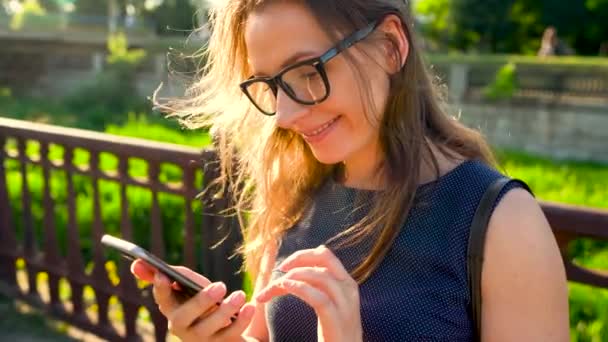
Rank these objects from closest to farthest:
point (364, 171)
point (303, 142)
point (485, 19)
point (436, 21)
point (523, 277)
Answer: point (523, 277)
point (364, 171)
point (303, 142)
point (485, 19)
point (436, 21)

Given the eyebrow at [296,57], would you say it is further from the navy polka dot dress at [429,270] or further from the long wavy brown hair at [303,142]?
the navy polka dot dress at [429,270]

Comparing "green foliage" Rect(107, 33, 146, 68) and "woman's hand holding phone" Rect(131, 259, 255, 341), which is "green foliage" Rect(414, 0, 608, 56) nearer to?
"green foliage" Rect(107, 33, 146, 68)

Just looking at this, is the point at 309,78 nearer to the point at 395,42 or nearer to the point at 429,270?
the point at 395,42

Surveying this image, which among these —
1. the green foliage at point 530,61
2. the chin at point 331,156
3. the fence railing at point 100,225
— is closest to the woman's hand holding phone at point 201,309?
the chin at point 331,156

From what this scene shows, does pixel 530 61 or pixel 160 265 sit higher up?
pixel 160 265

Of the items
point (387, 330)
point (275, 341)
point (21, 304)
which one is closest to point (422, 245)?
point (387, 330)

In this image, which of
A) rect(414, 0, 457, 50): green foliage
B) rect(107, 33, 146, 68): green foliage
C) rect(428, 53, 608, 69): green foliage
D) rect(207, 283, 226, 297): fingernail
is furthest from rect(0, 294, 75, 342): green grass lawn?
rect(414, 0, 457, 50): green foliage

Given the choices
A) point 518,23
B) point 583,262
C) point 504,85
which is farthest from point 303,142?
point 518,23

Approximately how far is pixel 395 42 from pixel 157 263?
59 centimetres

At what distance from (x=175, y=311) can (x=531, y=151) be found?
16.5m

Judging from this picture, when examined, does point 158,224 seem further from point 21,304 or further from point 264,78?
point 264,78

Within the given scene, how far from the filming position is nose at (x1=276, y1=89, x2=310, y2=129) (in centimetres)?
139

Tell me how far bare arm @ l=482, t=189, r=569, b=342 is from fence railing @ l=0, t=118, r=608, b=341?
2.30ft

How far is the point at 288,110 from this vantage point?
55.1 inches
